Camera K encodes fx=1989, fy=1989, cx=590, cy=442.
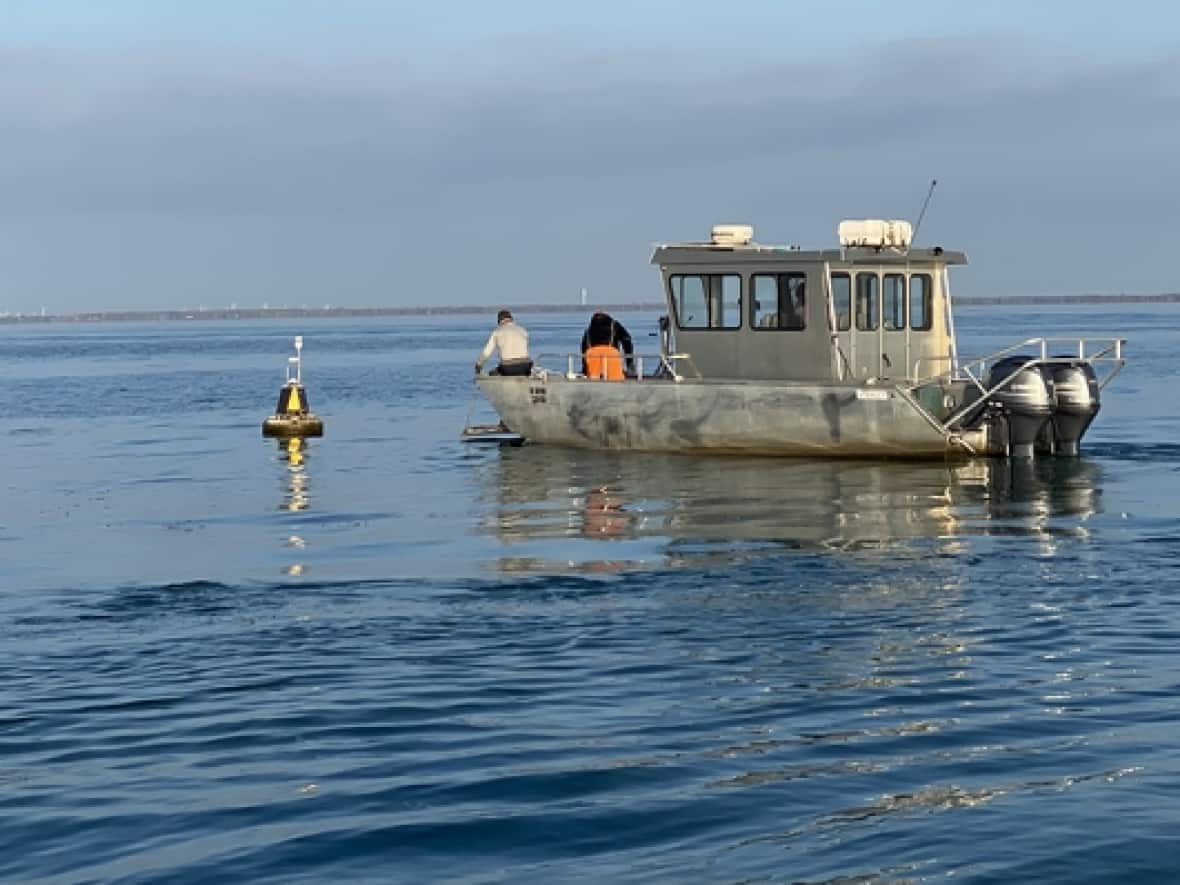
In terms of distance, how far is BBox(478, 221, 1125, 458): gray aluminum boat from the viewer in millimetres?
25969

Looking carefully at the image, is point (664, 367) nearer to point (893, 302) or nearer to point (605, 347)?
point (605, 347)

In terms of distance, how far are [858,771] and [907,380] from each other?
16.9 m

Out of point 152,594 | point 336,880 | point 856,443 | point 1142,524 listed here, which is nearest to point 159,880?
point 336,880

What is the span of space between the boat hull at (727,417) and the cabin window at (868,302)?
1771mm

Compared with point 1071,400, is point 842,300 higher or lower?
higher

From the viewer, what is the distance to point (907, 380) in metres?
26.0

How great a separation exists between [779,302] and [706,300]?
114 cm

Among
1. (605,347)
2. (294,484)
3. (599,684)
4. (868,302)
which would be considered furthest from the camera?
A: (605,347)

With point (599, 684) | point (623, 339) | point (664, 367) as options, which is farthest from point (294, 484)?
point (599, 684)

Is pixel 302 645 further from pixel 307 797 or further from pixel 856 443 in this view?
pixel 856 443

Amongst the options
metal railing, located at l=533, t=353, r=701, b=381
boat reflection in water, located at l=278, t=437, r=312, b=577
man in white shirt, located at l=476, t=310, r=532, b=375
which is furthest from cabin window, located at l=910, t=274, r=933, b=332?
boat reflection in water, located at l=278, t=437, r=312, b=577

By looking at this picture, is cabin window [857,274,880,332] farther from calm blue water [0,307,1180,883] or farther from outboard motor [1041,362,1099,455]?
calm blue water [0,307,1180,883]

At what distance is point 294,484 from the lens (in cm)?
2580

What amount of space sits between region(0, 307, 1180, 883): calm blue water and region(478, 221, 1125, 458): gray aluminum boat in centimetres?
187
